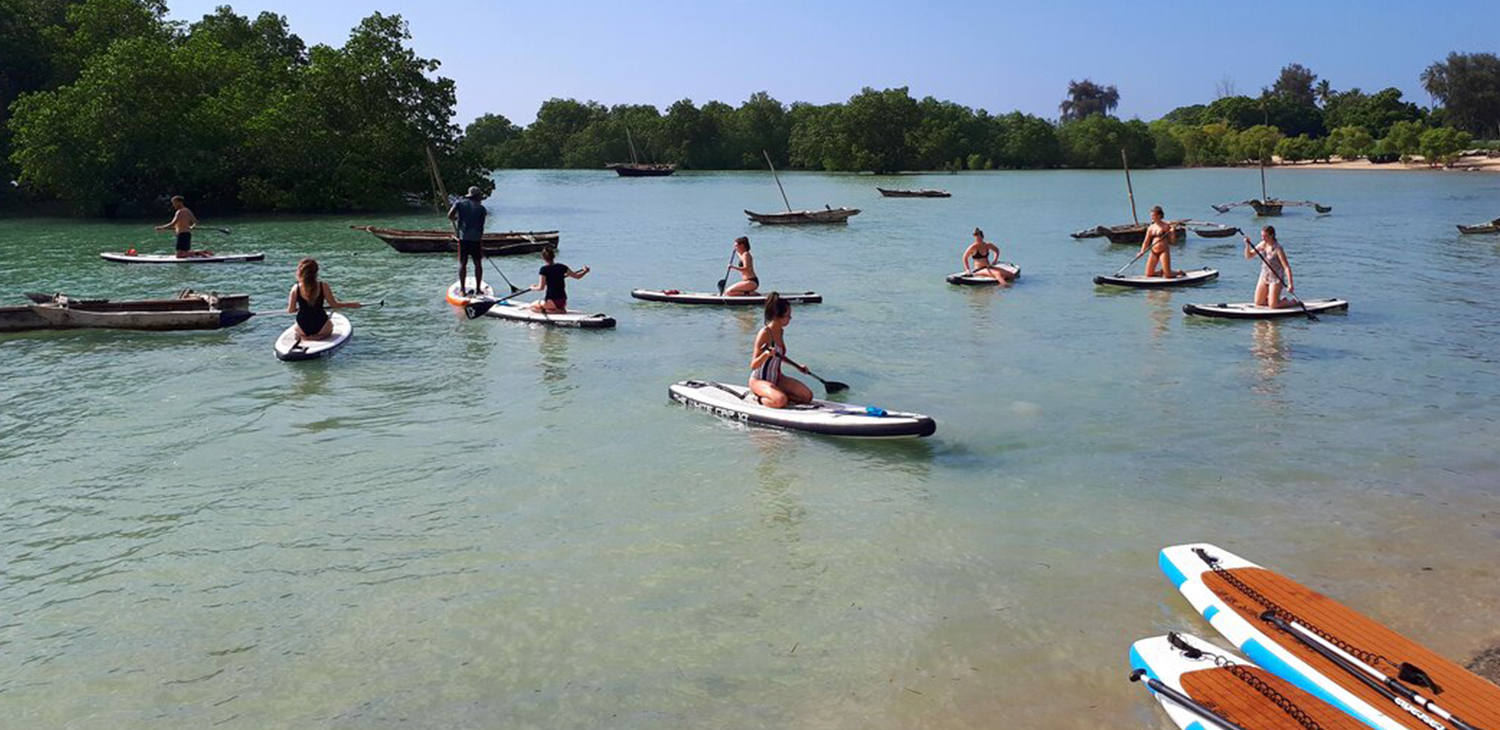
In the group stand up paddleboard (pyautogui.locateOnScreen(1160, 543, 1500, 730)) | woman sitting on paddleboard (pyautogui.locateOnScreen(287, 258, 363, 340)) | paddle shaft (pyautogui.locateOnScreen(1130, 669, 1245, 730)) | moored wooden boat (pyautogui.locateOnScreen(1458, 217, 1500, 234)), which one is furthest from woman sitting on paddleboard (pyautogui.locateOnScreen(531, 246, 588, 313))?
moored wooden boat (pyautogui.locateOnScreen(1458, 217, 1500, 234))

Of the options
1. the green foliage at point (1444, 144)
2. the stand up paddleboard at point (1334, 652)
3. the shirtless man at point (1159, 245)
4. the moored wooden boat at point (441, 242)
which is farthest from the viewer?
the green foliage at point (1444, 144)

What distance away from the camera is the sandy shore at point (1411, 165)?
10244 cm

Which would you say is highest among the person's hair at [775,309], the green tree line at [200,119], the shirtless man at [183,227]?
the green tree line at [200,119]

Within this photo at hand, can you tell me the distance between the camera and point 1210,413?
13.7 meters

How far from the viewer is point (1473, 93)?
11825 centimetres

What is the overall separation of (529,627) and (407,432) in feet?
19.0

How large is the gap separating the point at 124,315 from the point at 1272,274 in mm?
21024

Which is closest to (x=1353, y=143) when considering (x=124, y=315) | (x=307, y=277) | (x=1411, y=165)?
(x=1411, y=165)

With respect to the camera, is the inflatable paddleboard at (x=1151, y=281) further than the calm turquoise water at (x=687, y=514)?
Yes

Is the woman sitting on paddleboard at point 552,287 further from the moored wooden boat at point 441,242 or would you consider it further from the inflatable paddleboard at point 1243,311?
the moored wooden boat at point 441,242

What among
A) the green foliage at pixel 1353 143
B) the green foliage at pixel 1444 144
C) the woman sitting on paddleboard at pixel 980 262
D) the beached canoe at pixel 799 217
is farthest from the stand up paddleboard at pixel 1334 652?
the green foliage at pixel 1353 143

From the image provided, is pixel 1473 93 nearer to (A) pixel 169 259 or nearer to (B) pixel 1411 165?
(B) pixel 1411 165

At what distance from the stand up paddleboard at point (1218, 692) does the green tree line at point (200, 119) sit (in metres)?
41.8

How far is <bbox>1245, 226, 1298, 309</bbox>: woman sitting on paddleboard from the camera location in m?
19.8
